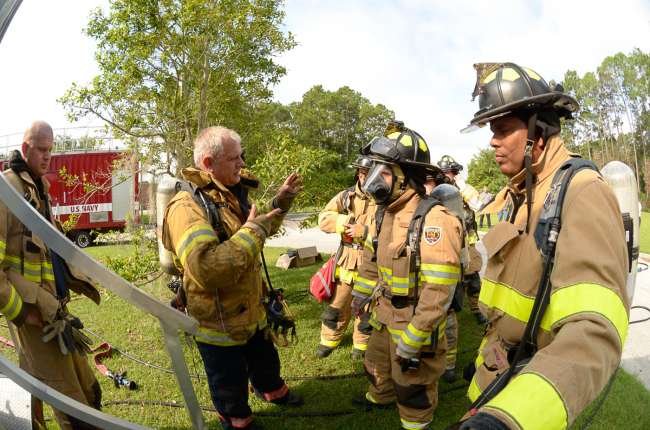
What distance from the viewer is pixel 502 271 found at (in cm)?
191

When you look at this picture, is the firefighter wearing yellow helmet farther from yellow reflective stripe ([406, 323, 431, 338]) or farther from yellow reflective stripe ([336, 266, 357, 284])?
yellow reflective stripe ([336, 266, 357, 284])

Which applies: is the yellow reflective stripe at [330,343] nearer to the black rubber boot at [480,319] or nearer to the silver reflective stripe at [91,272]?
the black rubber boot at [480,319]

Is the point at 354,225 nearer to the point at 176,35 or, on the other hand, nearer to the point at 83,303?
the point at 176,35

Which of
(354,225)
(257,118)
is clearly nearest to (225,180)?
(354,225)

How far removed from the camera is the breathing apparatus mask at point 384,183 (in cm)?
344

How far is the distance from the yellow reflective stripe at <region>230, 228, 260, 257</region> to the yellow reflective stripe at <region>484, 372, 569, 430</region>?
198 cm

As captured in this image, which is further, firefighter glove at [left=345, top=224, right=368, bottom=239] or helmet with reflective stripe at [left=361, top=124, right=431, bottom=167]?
firefighter glove at [left=345, top=224, right=368, bottom=239]

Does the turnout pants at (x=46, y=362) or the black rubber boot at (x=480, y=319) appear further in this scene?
the black rubber boot at (x=480, y=319)

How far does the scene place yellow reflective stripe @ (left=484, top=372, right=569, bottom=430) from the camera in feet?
3.40

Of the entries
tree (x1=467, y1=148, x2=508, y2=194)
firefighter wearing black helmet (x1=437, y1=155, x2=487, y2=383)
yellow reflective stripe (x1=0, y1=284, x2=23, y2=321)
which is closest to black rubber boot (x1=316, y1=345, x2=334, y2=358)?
firefighter wearing black helmet (x1=437, y1=155, x2=487, y2=383)

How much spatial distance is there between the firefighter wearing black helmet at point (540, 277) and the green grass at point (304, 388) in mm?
2107

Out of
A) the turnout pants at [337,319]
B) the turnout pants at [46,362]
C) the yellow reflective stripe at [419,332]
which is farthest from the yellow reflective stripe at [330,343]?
the turnout pants at [46,362]

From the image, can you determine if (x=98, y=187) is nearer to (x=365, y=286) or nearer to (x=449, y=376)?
(x=365, y=286)

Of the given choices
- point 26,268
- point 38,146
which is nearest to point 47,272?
point 26,268
